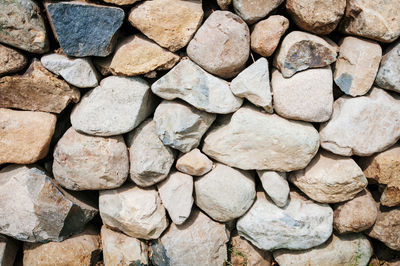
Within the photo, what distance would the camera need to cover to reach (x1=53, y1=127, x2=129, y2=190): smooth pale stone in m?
2.33

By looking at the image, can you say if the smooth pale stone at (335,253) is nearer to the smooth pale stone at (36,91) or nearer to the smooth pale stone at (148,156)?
the smooth pale stone at (148,156)

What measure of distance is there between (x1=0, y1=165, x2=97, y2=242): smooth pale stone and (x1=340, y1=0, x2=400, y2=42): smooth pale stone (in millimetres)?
2323

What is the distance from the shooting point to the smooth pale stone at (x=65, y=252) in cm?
251

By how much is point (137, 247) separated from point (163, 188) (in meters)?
0.54

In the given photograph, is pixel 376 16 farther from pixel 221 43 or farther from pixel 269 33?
pixel 221 43

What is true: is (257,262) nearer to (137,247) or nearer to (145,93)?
(137,247)

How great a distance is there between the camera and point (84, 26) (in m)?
2.09

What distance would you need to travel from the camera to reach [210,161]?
8.14ft

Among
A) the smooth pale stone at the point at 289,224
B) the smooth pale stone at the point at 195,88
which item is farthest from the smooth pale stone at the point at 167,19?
A: the smooth pale stone at the point at 289,224

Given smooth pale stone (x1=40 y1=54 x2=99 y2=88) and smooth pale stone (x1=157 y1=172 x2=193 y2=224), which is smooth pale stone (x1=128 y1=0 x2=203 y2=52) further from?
smooth pale stone (x1=157 y1=172 x2=193 y2=224)

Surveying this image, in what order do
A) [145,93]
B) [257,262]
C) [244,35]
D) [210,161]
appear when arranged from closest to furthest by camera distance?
[244,35]
[145,93]
[210,161]
[257,262]

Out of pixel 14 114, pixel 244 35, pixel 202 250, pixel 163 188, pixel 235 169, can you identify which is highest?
pixel 244 35

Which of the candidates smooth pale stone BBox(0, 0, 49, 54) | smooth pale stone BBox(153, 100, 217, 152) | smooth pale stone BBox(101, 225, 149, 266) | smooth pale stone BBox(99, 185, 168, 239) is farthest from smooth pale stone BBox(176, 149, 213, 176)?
smooth pale stone BBox(0, 0, 49, 54)

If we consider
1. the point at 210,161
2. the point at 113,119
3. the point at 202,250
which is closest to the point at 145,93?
the point at 113,119
